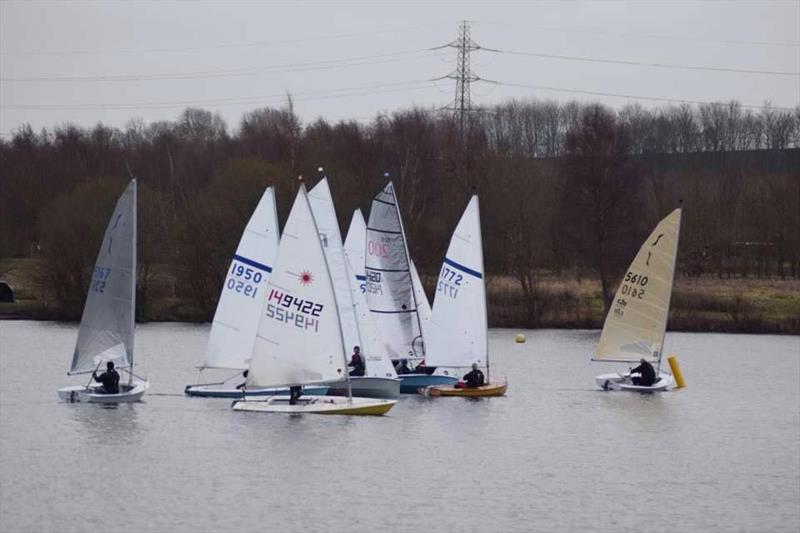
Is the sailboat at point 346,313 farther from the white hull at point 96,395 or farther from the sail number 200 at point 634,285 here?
the sail number 200 at point 634,285

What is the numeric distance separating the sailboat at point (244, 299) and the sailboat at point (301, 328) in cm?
354

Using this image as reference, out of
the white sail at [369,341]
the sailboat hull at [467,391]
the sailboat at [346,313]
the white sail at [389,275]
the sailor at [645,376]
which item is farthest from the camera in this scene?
the sailor at [645,376]

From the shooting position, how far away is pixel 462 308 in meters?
40.2

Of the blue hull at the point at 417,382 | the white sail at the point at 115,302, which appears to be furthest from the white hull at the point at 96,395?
the blue hull at the point at 417,382

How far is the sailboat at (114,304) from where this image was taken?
36.6 metres

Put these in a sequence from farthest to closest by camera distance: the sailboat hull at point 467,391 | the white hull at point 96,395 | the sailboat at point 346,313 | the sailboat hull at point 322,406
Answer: the sailboat hull at point 467,391, the sailboat at point 346,313, the white hull at point 96,395, the sailboat hull at point 322,406

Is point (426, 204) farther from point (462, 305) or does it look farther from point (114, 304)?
point (114, 304)

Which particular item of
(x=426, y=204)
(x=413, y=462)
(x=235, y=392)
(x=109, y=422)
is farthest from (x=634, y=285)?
(x=426, y=204)

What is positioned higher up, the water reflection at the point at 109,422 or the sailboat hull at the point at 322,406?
the sailboat hull at the point at 322,406

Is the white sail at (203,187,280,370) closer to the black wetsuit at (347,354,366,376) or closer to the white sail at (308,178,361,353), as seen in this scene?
the white sail at (308,178,361,353)

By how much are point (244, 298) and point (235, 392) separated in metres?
2.57

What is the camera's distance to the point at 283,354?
1356 inches

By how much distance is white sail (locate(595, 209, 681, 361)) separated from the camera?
43.6 meters

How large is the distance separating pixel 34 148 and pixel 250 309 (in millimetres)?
65267
